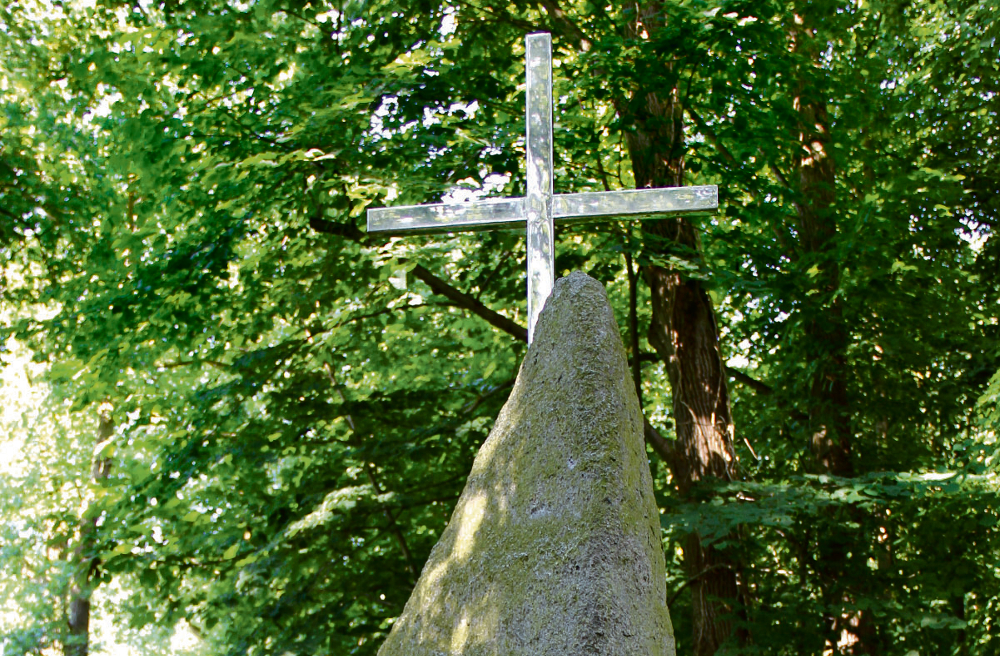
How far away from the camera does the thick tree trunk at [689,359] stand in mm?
7117

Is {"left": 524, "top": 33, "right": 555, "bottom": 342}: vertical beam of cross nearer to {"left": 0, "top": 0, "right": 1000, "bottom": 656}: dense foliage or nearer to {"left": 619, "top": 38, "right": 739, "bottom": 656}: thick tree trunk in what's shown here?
{"left": 0, "top": 0, "right": 1000, "bottom": 656}: dense foliage

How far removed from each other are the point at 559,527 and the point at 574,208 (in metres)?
1.93

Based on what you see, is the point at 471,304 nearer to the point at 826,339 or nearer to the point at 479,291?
the point at 479,291

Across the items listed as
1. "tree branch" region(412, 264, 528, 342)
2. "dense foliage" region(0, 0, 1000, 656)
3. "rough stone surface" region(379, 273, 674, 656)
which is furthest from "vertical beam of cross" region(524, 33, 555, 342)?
"tree branch" region(412, 264, 528, 342)

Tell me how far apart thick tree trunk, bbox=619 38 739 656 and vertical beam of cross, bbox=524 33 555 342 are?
2688mm

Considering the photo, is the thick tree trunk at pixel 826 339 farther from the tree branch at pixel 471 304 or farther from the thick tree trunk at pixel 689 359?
the tree branch at pixel 471 304

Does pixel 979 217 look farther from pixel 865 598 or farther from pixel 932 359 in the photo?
pixel 865 598

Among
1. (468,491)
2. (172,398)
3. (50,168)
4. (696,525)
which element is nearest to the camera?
(468,491)

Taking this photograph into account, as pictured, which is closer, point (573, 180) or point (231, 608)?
point (573, 180)

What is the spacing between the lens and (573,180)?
7.14 m

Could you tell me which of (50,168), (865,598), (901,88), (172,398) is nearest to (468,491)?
(865,598)

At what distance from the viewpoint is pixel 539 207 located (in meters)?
4.06

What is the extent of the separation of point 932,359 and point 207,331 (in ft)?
21.9

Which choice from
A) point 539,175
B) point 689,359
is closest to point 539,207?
point 539,175
